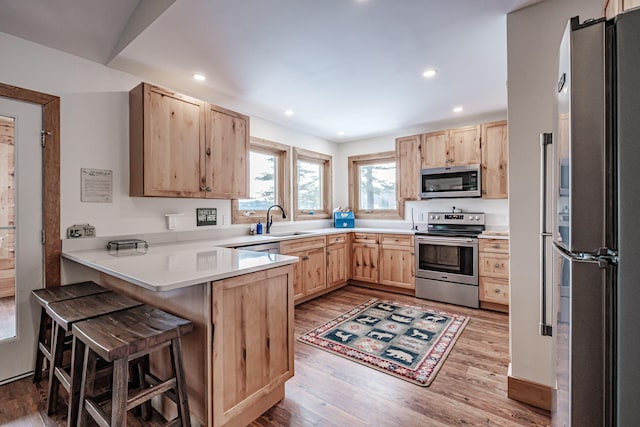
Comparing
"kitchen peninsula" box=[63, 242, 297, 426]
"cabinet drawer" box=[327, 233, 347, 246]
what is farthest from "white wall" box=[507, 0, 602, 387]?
"cabinet drawer" box=[327, 233, 347, 246]

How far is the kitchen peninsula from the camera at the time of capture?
4.66ft

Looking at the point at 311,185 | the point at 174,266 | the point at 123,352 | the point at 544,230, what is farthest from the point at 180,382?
the point at 311,185

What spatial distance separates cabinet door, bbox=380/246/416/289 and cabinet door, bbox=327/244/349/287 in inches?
21.0

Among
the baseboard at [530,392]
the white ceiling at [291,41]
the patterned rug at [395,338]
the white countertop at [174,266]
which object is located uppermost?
the white ceiling at [291,41]

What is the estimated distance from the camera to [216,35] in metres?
2.03

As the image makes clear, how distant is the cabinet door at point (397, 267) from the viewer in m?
3.96

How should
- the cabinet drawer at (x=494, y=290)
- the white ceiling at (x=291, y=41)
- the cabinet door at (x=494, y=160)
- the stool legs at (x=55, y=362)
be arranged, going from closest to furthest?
the stool legs at (x=55, y=362), the white ceiling at (x=291, y=41), the cabinet drawer at (x=494, y=290), the cabinet door at (x=494, y=160)

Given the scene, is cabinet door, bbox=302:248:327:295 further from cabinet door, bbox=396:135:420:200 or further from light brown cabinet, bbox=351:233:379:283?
cabinet door, bbox=396:135:420:200

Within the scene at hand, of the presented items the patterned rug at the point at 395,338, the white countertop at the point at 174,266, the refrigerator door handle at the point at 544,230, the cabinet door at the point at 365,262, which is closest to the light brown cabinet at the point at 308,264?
the patterned rug at the point at 395,338

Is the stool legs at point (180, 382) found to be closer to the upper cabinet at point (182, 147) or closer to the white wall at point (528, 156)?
the upper cabinet at point (182, 147)

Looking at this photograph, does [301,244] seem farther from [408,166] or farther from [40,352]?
[40,352]

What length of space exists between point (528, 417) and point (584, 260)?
1450 mm

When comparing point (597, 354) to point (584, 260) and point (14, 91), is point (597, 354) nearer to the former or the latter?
point (584, 260)

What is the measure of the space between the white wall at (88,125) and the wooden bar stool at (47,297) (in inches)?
17.6
